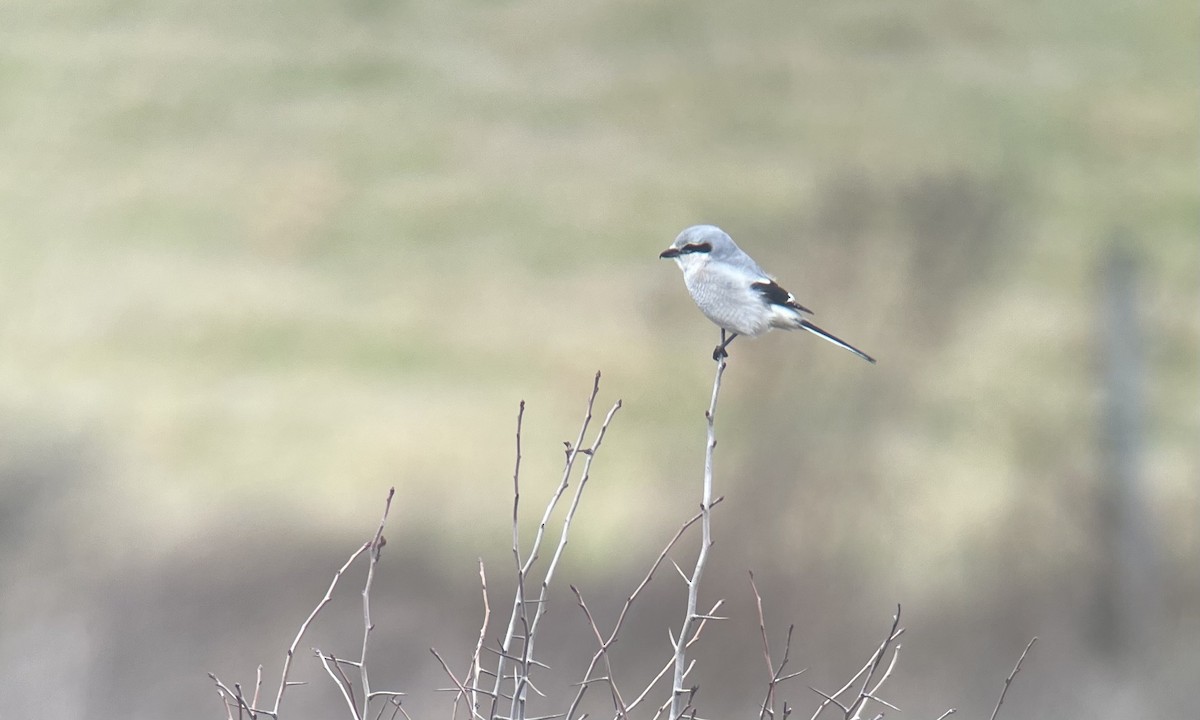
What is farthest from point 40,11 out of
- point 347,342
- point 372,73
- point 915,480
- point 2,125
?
point 915,480

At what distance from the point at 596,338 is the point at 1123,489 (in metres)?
14.1

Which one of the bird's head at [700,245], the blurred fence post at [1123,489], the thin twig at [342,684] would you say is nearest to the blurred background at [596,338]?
the blurred fence post at [1123,489]

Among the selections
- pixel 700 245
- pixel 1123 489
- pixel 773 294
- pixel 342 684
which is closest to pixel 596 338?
A: pixel 1123 489

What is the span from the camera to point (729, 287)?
13.8 feet

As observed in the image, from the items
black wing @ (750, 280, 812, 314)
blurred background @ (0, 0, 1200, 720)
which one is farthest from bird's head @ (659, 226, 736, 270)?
blurred background @ (0, 0, 1200, 720)

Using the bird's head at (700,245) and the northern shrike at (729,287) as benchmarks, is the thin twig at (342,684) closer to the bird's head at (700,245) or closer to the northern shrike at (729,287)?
the northern shrike at (729,287)

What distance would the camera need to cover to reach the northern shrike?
13.8 ft

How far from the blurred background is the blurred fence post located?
30 mm

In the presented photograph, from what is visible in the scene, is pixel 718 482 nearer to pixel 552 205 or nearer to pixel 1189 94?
pixel 552 205

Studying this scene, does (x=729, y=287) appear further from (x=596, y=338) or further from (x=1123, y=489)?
(x=596, y=338)

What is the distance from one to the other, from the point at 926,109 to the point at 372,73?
12.4 meters

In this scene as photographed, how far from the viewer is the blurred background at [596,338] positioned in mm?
9891

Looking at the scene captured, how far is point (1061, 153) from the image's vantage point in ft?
89.0

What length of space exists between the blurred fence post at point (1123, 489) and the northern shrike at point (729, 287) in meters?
6.02
